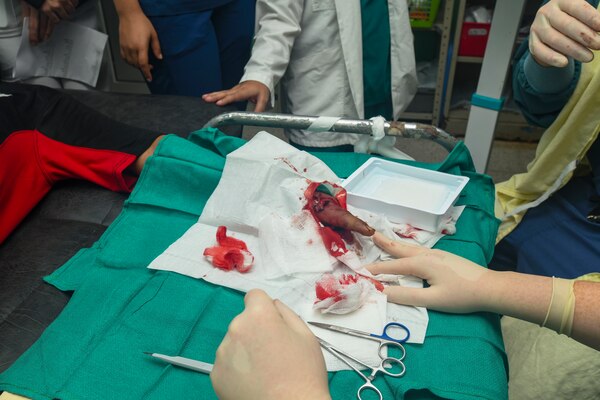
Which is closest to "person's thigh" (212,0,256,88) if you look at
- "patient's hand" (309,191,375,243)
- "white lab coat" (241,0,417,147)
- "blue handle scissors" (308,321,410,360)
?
"white lab coat" (241,0,417,147)

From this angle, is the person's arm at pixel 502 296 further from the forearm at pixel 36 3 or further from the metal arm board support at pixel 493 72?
the forearm at pixel 36 3

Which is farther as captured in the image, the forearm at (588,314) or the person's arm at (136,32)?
the person's arm at (136,32)

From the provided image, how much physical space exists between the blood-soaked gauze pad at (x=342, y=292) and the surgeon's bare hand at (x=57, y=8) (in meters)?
1.31

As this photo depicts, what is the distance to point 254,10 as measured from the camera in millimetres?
1520

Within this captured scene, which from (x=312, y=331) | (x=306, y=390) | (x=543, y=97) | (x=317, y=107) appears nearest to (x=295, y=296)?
(x=312, y=331)

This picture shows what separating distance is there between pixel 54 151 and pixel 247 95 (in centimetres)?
51

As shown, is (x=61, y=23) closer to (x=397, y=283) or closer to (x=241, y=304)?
(x=241, y=304)

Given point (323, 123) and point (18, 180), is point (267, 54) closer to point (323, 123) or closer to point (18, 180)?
point (323, 123)

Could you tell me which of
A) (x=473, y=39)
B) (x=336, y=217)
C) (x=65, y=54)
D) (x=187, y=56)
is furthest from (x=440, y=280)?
(x=473, y=39)

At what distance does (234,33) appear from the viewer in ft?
4.99

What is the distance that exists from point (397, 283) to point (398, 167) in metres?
0.34

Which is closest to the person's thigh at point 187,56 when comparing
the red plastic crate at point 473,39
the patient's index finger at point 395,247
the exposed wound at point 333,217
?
the exposed wound at point 333,217

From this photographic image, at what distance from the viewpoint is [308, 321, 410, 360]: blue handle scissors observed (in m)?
0.66

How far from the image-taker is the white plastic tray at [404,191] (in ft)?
2.88
